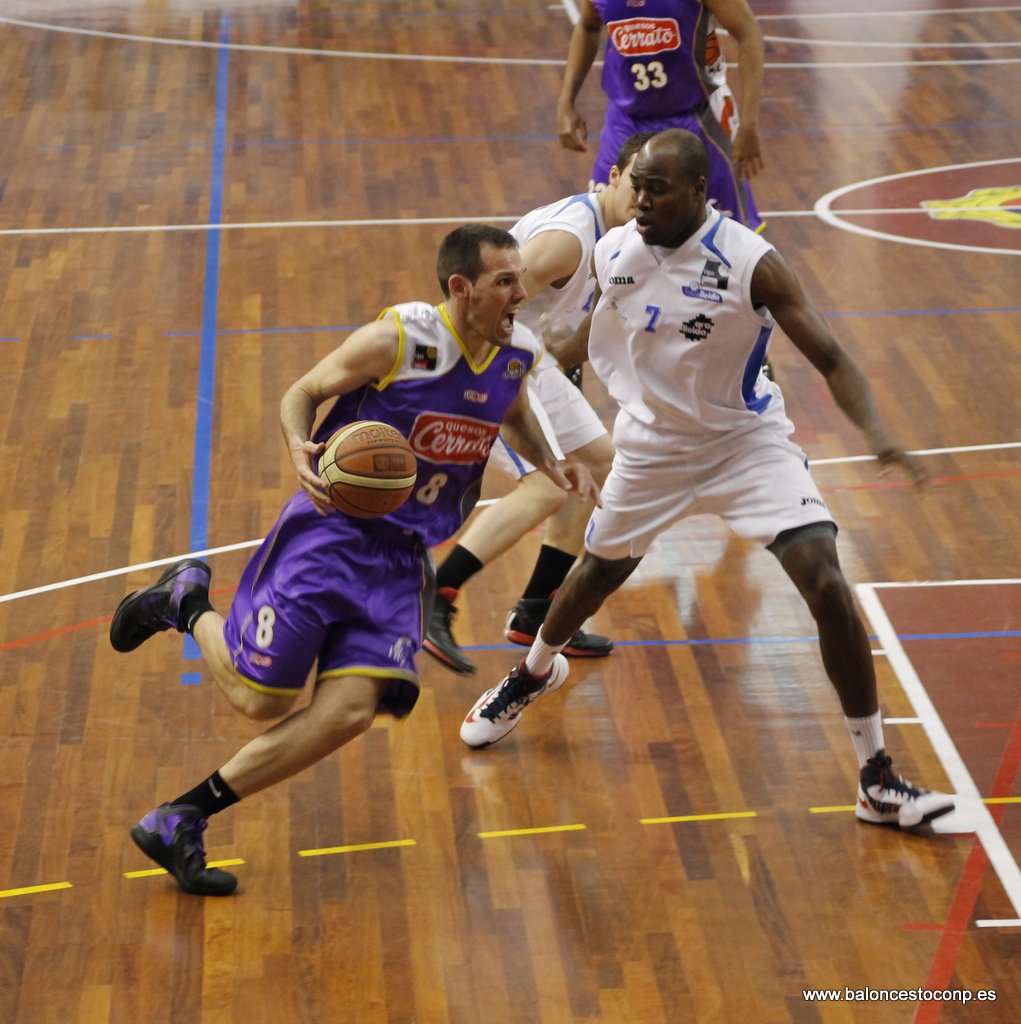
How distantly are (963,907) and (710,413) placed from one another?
147 centimetres

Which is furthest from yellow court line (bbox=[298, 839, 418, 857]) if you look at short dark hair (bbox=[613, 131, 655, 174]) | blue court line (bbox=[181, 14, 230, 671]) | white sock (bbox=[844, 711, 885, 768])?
short dark hair (bbox=[613, 131, 655, 174])

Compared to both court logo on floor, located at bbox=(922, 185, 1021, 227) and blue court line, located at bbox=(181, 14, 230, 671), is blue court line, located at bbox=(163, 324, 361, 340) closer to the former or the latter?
blue court line, located at bbox=(181, 14, 230, 671)

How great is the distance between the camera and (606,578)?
4.75 meters

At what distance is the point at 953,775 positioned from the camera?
4.70 m

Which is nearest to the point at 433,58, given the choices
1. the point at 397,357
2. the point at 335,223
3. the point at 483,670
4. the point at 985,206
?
the point at 335,223

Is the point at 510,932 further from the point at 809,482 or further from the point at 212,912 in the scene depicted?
the point at 809,482

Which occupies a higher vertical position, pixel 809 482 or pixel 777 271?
pixel 777 271

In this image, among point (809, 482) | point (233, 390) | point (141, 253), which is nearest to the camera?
point (809, 482)

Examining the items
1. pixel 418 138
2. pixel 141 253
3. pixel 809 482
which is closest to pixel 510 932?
pixel 809 482

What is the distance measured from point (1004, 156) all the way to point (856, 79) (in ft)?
6.37

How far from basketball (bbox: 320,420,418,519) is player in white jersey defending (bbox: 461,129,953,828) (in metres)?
0.81

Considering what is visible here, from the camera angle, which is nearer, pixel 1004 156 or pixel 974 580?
pixel 974 580

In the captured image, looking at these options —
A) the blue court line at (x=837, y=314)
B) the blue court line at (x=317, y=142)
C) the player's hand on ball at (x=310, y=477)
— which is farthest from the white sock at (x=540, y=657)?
the blue court line at (x=317, y=142)

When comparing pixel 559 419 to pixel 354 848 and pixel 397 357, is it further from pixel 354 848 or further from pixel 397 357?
pixel 354 848
